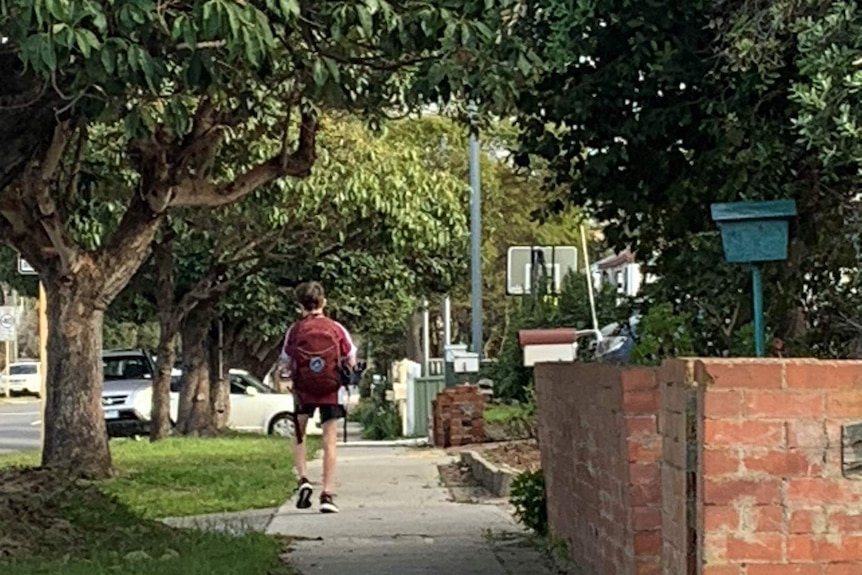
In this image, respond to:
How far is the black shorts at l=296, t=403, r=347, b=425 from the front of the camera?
11367mm

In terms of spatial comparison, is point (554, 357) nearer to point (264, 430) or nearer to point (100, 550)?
point (100, 550)

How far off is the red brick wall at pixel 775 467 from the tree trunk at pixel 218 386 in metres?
25.7

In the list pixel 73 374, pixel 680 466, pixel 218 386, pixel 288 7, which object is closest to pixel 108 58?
pixel 288 7

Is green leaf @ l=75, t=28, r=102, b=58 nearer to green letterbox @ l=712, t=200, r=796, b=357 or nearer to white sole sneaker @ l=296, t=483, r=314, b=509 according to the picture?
green letterbox @ l=712, t=200, r=796, b=357

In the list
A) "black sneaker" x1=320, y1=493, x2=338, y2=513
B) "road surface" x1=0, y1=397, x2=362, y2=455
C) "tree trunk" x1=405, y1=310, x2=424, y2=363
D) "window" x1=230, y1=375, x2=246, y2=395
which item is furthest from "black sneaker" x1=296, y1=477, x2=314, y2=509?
"tree trunk" x1=405, y1=310, x2=424, y2=363

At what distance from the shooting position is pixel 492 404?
31.9 metres

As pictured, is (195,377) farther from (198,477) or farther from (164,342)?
(198,477)

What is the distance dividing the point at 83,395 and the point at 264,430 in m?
15.8

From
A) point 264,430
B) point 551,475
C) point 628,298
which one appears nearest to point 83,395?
point 628,298

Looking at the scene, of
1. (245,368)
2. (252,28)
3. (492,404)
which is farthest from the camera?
(245,368)

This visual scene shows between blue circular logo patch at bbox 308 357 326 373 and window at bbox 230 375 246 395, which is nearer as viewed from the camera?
blue circular logo patch at bbox 308 357 326 373

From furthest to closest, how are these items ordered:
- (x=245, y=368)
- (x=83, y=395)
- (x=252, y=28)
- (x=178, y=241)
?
(x=245, y=368), (x=178, y=241), (x=83, y=395), (x=252, y=28)

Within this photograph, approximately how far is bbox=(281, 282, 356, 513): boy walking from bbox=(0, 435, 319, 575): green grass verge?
1.29m

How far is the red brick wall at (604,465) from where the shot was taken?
680 centimetres
